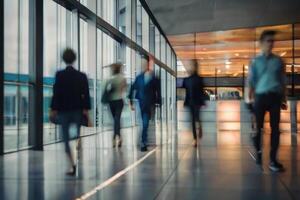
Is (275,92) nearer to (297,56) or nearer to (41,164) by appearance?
(41,164)

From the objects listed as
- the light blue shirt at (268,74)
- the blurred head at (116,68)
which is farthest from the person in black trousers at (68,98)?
the blurred head at (116,68)

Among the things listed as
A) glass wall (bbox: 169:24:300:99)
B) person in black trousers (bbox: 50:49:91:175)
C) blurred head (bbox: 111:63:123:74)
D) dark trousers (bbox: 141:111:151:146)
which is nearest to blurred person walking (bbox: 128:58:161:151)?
dark trousers (bbox: 141:111:151:146)

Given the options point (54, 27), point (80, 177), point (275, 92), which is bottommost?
point (80, 177)

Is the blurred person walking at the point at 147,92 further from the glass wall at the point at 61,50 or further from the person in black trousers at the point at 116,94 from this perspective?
the glass wall at the point at 61,50

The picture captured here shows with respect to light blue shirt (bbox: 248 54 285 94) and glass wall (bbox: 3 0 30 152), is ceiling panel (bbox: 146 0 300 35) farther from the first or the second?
light blue shirt (bbox: 248 54 285 94)

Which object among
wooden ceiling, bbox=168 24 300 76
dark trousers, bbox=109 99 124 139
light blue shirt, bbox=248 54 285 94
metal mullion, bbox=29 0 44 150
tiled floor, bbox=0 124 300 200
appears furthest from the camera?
wooden ceiling, bbox=168 24 300 76

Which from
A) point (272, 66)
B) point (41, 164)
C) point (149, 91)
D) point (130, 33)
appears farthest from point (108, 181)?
point (130, 33)

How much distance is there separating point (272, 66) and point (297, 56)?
2146 centimetres

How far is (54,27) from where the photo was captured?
12.8 metres

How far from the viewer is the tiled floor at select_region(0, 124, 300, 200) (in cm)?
509

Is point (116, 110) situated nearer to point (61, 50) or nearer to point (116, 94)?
point (116, 94)

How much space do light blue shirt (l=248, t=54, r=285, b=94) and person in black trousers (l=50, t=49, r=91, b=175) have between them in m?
2.42

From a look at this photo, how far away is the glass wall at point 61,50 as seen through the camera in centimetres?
1077

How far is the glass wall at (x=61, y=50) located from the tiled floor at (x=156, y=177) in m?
2.08
